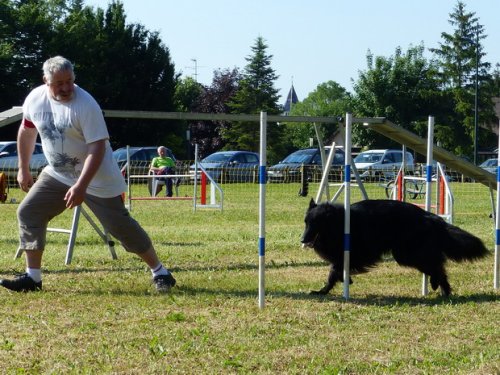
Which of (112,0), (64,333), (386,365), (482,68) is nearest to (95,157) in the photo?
(64,333)

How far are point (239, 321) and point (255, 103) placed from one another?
160 feet

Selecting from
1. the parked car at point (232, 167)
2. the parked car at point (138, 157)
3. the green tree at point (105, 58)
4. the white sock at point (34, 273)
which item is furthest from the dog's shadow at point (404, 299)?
the green tree at point (105, 58)

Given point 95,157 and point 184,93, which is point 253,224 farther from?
point 184,93

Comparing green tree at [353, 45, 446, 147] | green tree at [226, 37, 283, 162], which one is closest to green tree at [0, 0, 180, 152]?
green tree at [226, 37, 283, 162]

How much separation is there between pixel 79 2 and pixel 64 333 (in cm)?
5790

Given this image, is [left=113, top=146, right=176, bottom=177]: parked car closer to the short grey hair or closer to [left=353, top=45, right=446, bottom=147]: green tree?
the short grey hair

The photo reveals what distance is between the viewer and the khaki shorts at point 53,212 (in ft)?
22.1

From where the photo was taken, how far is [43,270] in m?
8.36

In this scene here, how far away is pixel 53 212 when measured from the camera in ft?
22.5

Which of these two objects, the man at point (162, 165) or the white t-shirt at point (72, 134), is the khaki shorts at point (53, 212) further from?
the man at point (162, 165)

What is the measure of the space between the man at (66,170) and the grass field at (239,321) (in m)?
0.38

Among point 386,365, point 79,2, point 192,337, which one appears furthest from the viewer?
point 79,2

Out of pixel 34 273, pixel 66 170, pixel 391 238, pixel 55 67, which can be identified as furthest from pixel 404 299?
pixel 55 67

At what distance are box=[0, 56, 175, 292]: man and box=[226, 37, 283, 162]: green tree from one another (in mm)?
43305
